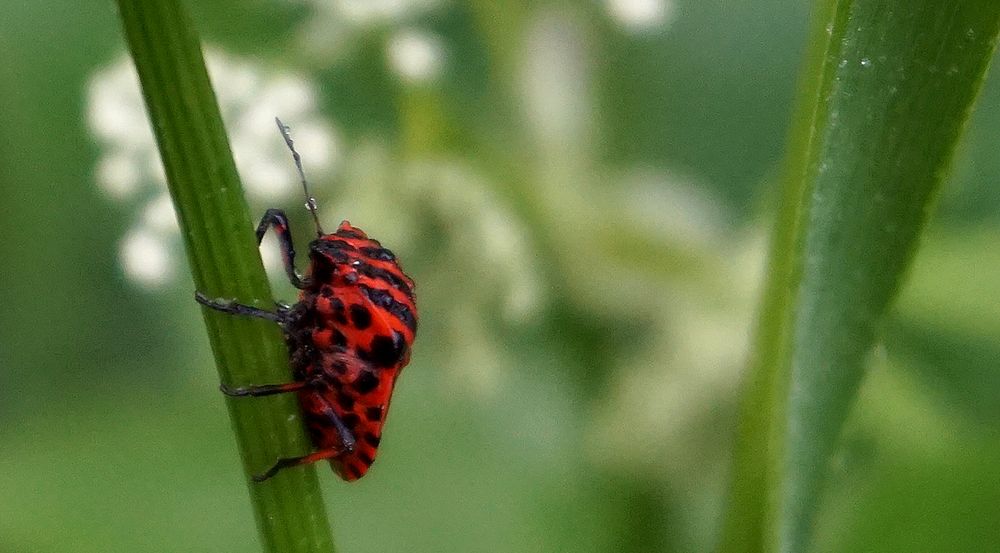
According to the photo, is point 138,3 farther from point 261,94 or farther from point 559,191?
point 559,191

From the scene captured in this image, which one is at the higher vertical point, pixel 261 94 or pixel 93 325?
pixel 261 94

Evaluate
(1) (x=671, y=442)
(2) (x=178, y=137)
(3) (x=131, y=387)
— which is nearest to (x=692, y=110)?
(1) (x=671, y=442)

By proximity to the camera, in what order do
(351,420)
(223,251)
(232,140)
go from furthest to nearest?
(232,140) → (351,420) → (223,251)

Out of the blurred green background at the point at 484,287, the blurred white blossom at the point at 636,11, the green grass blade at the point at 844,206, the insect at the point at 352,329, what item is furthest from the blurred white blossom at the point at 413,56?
the green grass blade at the point at 844,206

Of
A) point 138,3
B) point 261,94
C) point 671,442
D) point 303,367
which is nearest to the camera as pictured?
point 138,3

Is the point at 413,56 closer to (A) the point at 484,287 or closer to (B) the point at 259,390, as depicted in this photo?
(A) the point at 484,287

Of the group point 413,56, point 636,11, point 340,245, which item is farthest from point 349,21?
point 340,245
